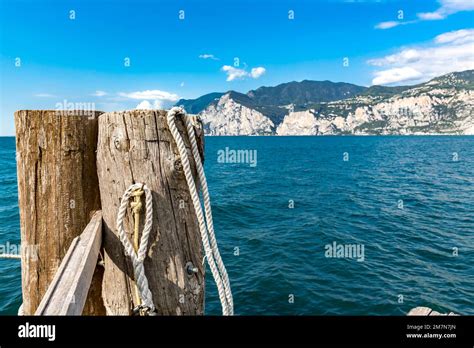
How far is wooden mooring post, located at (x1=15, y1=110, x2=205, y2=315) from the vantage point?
2.75 metres

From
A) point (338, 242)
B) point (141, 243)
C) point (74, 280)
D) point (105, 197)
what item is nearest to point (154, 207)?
point (141, 243)

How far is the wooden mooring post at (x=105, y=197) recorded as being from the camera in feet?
9.04

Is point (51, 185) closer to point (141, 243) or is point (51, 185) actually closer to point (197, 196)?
point (141, 243)

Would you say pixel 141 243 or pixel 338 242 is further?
pixel 338 242

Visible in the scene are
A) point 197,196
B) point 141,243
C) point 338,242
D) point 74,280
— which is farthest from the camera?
point 338,242

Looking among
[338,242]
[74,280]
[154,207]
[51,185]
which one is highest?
[51,185]

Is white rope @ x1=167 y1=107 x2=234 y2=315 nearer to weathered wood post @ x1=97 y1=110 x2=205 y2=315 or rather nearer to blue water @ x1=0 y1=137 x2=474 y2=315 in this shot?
weathered wood post @ x1=97 y1=110 x2=205 y2=315

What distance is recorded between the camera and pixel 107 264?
294cm

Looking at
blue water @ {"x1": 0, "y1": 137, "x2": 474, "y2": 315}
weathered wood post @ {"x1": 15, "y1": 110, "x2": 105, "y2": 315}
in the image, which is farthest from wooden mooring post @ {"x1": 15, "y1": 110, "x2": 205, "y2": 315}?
blue water @ {"x1": 0, "y1": 137, "x2": 474, "y2": 315}

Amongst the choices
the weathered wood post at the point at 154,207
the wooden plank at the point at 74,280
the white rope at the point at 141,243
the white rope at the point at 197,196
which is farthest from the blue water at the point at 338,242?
the wooden plank at the point at 74,280

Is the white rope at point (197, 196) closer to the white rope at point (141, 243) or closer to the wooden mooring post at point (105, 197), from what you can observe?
the wooden mooring post at point (105, 197)

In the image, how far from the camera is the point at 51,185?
2.81 metres

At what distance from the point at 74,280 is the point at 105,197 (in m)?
0.97
